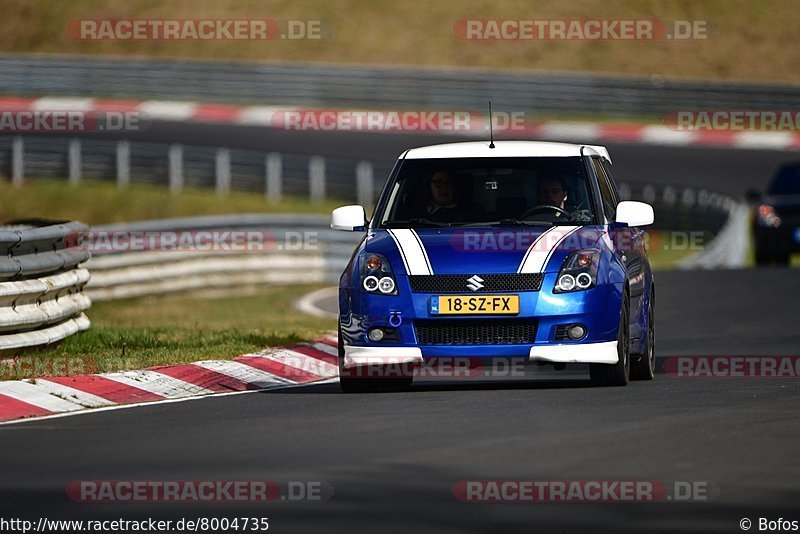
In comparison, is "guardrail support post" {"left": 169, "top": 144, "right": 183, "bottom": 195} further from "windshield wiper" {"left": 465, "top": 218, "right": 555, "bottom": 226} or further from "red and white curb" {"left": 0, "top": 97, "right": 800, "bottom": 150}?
"windshield wiper" {"left": 465, "top": 218, "right": 555, "bottom": 226}

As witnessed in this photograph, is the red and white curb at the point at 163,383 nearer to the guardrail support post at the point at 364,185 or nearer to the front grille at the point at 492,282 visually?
the front grille at the point at 492,282

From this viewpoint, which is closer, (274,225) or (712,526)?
(712,526)

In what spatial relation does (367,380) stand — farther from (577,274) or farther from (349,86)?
(349,86)

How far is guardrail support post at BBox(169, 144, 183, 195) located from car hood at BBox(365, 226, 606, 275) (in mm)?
22374

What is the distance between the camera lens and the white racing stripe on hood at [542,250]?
37.1ft

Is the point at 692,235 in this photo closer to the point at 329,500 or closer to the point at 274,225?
the point at 274,225

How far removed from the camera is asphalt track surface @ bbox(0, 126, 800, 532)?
7.23 m

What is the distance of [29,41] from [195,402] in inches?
1779

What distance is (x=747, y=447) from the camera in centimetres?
877

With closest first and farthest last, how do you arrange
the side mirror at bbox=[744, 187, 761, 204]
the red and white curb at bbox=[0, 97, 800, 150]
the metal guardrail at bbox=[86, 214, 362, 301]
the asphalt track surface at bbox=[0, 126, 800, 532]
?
the asphalt track surface at bbox=[0, 126, 800, 532], the metal guardrail at bbox=[86, 214, 362, 301], the side mirror at bbox=[744, 187, 761, 204], the red and white curb at bbox=[0, 97, 800, 150]

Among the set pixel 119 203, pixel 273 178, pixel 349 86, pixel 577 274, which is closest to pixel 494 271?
pixel 577 274

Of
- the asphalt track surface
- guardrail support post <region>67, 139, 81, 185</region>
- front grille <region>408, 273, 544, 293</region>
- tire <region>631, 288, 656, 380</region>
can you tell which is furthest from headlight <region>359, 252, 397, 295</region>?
guardrail support post <region>67, 139, 81, 185</region>

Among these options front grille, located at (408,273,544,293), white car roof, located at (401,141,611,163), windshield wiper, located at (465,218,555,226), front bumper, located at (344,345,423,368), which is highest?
white car roof, located at (401,141,611,163)

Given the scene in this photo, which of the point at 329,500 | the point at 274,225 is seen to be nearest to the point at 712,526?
the point at 329,500
